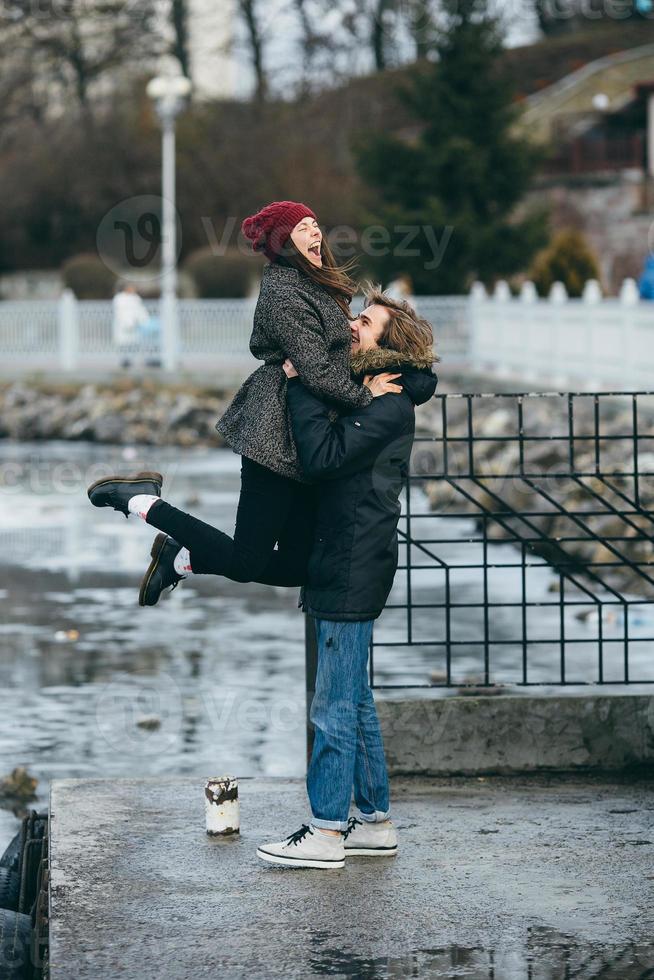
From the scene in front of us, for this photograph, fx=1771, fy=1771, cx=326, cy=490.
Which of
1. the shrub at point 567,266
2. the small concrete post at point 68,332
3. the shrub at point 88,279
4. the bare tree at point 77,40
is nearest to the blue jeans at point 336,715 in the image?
the small concrete post at point 68,332

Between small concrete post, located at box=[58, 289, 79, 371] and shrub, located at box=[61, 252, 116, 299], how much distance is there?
16.7ft

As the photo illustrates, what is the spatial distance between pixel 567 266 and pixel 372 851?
99.2 feet

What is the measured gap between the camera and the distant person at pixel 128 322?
3167 centimetres

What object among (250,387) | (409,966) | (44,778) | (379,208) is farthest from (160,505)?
(379,208)

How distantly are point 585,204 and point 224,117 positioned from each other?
961 centimetres

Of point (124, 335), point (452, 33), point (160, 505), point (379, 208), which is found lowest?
point (160, 505)

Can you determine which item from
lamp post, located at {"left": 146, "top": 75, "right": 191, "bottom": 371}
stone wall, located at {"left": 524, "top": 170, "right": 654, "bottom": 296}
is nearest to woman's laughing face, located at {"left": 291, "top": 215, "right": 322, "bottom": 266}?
lamp post, located at {"left": 146, "top": 75, "right": 191, "bottom": 371}

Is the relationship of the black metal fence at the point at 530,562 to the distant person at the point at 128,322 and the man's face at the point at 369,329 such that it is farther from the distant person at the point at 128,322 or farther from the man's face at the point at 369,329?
the distant person at the point at 128,322

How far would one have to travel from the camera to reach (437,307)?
31969 millimetres

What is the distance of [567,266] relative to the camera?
34.5m

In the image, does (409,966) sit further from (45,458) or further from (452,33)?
(452,33)

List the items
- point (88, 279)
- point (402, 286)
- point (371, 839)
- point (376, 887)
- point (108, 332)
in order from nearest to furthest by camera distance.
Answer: point (376, 887)
point (371, 839)
point (402, 286)
point (108, 332)
point (88, 279)

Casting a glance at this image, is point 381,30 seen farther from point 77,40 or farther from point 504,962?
point 504,962

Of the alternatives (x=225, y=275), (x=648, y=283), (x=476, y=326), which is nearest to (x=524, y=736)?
(x=648, y=283)
